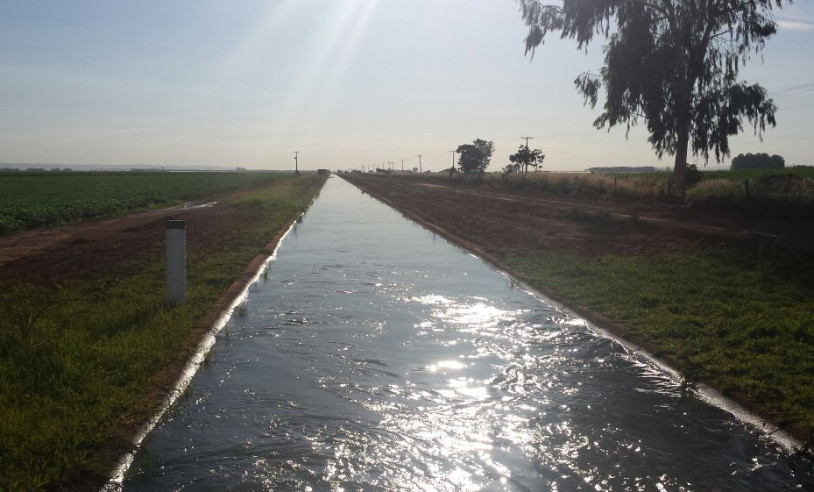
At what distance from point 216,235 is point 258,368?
14.9m

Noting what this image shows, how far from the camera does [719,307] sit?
31.2ft

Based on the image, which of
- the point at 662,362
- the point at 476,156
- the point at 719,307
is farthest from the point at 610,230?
the point at 476,156

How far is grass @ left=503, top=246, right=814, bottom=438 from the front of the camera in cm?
632

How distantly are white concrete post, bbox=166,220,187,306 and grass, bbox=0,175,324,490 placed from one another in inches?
9.0

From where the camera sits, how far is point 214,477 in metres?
4.37

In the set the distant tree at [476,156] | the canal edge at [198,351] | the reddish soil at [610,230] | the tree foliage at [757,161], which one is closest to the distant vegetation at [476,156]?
the distant tree at [476,156]

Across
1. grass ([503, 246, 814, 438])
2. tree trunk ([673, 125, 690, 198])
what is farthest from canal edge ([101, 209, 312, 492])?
tree trunk ([673, 125, 690, 198])

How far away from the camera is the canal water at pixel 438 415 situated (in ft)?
14.6

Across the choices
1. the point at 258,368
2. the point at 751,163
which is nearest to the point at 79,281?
the point at 258,368

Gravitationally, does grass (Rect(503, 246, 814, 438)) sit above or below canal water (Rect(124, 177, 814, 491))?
above

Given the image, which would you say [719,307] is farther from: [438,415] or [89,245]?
[89,245]

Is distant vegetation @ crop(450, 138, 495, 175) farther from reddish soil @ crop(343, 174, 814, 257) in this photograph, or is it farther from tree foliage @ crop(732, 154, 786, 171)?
reddish soil @ crop(343, 174, 814, 257)

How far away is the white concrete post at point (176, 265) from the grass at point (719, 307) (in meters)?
5.87

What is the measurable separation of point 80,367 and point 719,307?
821 centimetres
